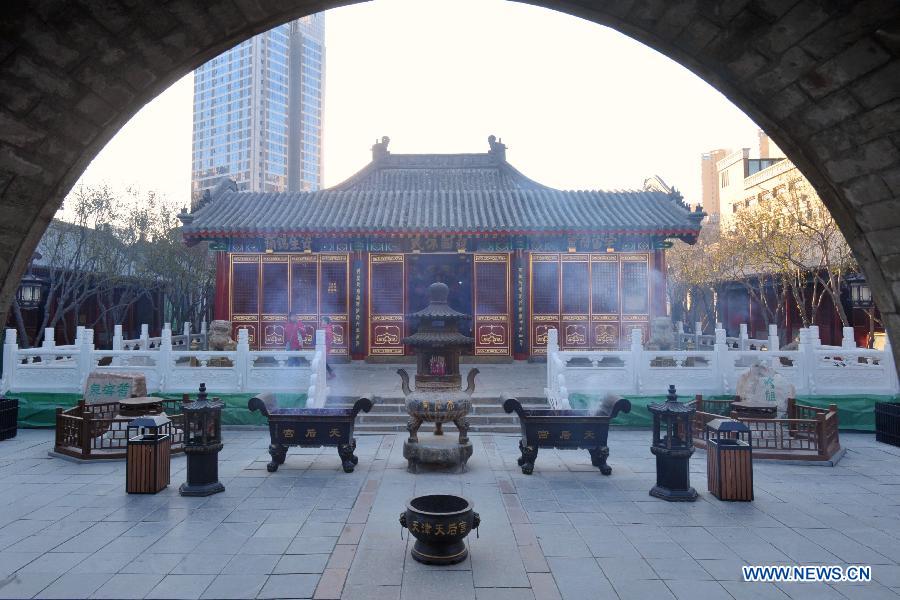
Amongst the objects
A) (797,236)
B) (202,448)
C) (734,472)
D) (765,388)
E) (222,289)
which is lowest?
(734,472)

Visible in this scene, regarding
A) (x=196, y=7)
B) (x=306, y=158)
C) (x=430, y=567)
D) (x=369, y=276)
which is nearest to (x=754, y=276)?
(x=369, y=276)

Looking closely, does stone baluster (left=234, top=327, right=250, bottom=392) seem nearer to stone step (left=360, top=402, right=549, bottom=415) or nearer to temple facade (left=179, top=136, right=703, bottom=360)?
stone step (left=360, top=402, right=549, bottom=415)

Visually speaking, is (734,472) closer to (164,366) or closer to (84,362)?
(164,366)

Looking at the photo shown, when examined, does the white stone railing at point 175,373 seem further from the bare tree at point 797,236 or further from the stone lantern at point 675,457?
the bare tree at point 797,236

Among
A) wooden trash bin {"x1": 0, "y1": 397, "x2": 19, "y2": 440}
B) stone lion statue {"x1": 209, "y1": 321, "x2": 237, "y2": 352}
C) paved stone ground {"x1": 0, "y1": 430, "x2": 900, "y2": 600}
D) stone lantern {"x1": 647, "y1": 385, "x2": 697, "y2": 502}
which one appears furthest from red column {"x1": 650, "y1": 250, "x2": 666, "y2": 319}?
wooden trash bin {"x1": 0, "y1": 397, "x2": 19, "y2": 440}

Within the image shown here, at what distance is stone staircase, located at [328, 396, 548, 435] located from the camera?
34.1 feet

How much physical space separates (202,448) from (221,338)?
7077 millimetres

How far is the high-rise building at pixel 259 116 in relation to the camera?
2904 inches

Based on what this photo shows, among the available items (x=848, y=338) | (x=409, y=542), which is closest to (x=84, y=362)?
(x=409, y=542)

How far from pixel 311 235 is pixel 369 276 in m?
2.12

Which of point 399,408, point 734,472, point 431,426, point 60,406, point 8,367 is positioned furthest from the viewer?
point 399,408

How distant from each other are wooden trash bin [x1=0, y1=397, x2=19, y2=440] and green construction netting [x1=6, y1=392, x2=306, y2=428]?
77 centimetres

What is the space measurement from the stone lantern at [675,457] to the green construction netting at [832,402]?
4040 millimetres

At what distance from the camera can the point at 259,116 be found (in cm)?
7406
